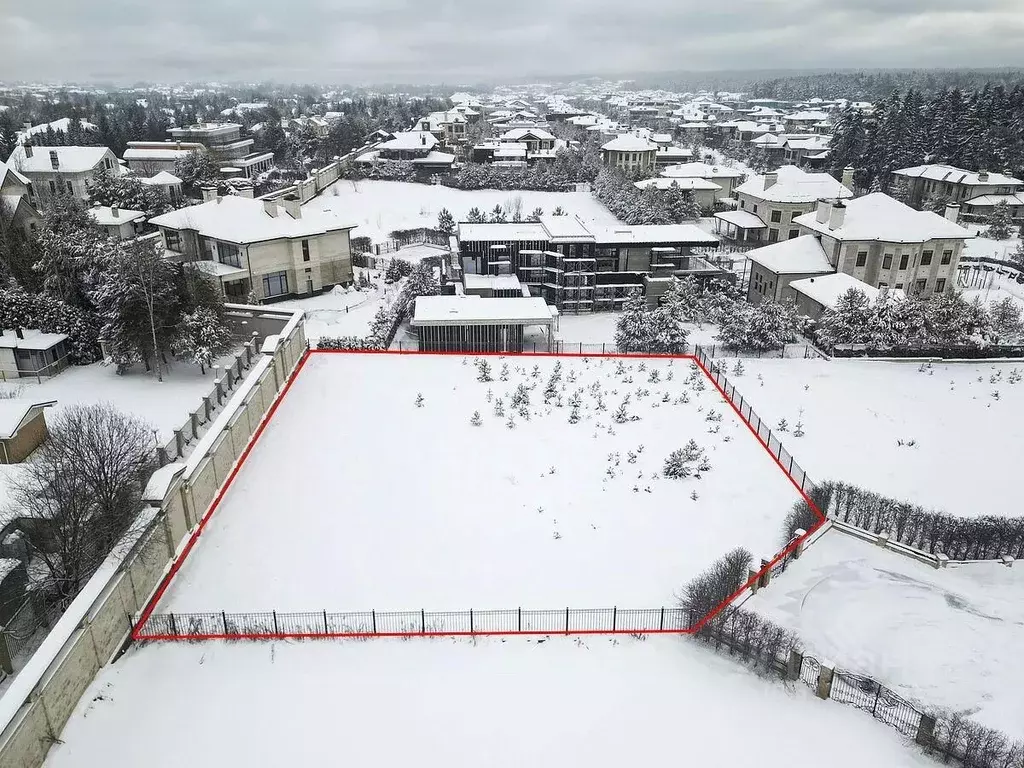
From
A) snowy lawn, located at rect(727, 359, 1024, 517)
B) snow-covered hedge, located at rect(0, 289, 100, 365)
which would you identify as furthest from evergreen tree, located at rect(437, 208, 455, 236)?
snowy lawn, located at rect(727, 359, 1024, 517)

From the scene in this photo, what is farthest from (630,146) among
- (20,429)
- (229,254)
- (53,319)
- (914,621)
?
(914,621)


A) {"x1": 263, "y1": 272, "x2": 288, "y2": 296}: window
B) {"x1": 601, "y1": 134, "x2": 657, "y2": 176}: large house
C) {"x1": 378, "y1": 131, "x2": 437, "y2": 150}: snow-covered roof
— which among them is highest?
{"x1": 378, "y1": 131, "x2": 437, "y2": 150}: snow-covered roof

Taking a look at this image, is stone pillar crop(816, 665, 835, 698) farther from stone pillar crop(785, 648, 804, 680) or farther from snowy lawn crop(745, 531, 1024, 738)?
snowy lawn crop(745, 531, 1024, 738)

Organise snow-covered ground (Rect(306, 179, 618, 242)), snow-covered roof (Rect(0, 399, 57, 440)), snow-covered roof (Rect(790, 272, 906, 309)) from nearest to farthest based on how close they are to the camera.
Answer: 1. snow-covered roof (Rect(0, 399, 57, 440))
2. snow-covered roof (Rect(790, 272, 906, 309))
3. snow-covered ground (Rect(306, 179, 618, 242))

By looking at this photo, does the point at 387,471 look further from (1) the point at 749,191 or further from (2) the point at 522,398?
(1) the point at 749,191

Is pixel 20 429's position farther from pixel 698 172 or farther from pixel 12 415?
pixel 698 172

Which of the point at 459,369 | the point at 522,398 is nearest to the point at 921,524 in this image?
the point at 522,398
